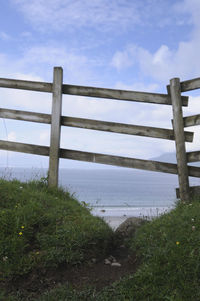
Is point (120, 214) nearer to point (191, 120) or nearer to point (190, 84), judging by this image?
point (191, 120)

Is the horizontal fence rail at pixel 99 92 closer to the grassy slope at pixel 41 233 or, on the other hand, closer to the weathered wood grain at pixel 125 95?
the weathered wood grain at pixel 125 95

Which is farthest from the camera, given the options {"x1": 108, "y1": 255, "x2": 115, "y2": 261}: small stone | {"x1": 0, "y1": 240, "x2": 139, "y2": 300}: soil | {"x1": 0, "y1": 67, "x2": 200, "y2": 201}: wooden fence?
{"x1": 0, "y1": 67, "x2": 200, "y2": 201}: wooden fence

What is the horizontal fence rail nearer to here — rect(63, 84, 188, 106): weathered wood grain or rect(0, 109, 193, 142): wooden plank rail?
→ rect(63, 84, 188, 106): weathered wood grain

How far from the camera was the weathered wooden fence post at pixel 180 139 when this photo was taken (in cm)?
570

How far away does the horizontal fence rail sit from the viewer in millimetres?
5848

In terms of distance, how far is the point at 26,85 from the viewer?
626 cm

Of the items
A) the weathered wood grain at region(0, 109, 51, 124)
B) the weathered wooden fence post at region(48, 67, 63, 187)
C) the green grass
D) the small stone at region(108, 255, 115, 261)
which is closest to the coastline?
the green grass

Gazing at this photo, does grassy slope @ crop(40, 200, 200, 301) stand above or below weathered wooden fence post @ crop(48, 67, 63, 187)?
below

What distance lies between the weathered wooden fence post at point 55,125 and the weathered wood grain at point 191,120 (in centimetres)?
264

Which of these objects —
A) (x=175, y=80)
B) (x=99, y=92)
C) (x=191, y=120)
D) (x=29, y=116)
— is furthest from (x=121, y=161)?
(x=29, y=116)

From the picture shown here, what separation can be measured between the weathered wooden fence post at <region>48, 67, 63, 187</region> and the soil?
252 cm

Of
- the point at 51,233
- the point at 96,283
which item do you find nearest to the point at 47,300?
the point at 96,283

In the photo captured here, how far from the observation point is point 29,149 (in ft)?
20.4

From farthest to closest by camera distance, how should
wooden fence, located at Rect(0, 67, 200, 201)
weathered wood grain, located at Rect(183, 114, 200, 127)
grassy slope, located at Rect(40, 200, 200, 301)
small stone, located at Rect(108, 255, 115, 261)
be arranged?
wooden fence, located at Rect(0, 67, 200, 201), weathered wood grain, located at Rect(183, 114, 200, 127), small stone, located at Rect(108, 255, 115, 261), grassy slope, located at Rect(40, 200, 200, 301)
